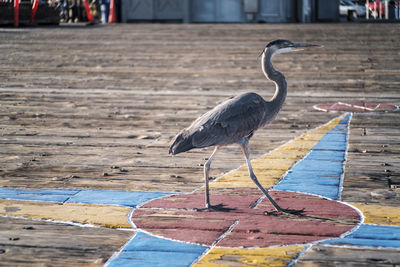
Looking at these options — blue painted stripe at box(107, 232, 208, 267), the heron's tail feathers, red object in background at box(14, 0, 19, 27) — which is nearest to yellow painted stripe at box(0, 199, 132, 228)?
blue painted stripe at box(107, 232, 208, 267)

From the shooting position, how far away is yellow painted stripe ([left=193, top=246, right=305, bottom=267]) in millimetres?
4027

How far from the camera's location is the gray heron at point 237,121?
4.91m

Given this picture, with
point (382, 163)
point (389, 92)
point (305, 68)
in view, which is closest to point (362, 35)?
point (305, 68)

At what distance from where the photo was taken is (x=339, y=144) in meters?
7.92

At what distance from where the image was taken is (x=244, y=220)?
4.89 metres

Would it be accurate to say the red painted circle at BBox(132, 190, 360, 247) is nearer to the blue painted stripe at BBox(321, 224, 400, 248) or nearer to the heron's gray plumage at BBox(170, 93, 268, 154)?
the blue painted stripe at BBox(321, 224, 400, 248)

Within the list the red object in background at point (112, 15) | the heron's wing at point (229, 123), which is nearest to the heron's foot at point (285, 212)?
the heron's wing at point (229, 123)

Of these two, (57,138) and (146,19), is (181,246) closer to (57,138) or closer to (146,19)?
(57,138)

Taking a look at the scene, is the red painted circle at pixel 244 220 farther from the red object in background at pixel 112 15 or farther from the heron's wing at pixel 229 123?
the red object in background at pixel 112 15

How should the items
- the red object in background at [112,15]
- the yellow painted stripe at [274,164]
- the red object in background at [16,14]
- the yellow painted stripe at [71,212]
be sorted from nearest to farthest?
the yellow painted stripe at [71,212] < the yellow painted stripe at [274,164] < the red object in background at [16,14] < the red object in background at [112,15]

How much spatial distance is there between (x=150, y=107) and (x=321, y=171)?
16.4 ft

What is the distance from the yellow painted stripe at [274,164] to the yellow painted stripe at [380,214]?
107 centimetres

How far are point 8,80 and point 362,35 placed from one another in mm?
10533

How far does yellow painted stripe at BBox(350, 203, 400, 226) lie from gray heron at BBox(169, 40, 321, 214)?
587 mm
